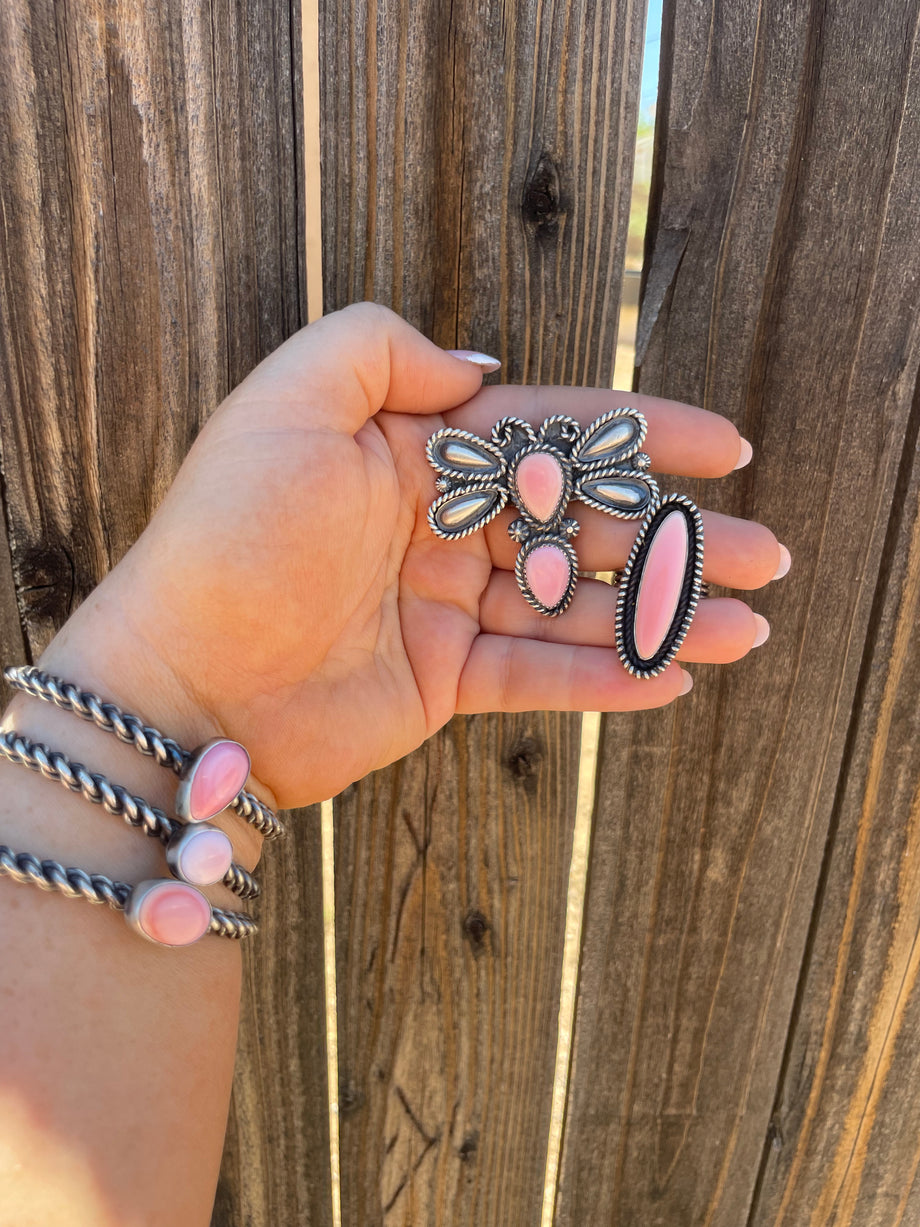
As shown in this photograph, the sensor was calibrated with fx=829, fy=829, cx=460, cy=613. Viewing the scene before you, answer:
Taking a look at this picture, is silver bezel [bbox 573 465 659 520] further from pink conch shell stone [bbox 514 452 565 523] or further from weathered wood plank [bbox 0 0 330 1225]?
weathered wood plank [bbox 0 0 330 1225]

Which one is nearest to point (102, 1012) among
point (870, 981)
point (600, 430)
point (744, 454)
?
point (600, 430)

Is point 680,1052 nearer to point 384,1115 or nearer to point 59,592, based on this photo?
point 384,1115

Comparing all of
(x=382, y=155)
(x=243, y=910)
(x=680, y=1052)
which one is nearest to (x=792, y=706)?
(x=680, y=1052)

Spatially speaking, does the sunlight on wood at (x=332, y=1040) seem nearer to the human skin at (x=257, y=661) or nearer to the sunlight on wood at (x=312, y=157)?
the human skin at (x=257, y=661)

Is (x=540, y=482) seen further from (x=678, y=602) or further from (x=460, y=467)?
(x=678, y=602)

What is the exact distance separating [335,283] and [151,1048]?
967 mm

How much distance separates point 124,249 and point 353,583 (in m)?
0.55

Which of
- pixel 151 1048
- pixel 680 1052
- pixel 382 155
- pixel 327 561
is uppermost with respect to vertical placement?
pixel 382 155

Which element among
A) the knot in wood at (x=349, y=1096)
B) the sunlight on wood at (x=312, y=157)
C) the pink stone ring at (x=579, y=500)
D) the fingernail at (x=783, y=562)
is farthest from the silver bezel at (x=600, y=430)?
the knot in wood at (x=349, y=1096)

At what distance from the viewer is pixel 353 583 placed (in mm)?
1139

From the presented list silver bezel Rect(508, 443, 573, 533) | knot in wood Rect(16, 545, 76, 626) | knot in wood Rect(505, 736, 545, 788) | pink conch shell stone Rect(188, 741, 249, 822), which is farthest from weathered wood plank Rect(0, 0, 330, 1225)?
knot in wood Rect(505, 736, 545, 788)

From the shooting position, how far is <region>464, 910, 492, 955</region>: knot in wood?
1.40 meters

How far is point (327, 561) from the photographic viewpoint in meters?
1.08

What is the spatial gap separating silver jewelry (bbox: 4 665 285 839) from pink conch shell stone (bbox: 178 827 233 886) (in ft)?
0.09
